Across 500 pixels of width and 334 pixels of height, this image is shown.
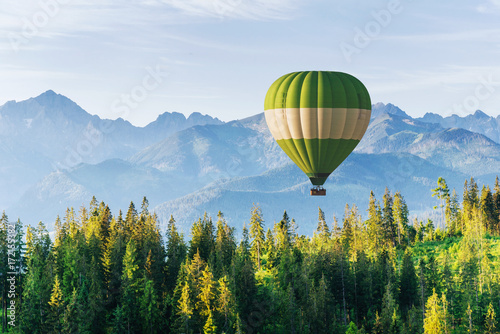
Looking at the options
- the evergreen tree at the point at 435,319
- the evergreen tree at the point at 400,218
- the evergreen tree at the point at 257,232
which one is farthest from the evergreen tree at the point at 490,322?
the evergreen tree at the point at 400,218

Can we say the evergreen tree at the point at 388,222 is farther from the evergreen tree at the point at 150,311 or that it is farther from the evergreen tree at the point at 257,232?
the evergreen tree at the point at 150,311

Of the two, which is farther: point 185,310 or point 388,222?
point 388,222

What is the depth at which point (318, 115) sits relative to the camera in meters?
72.1

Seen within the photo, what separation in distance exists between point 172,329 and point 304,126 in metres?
27.2

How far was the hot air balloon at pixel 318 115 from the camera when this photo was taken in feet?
236

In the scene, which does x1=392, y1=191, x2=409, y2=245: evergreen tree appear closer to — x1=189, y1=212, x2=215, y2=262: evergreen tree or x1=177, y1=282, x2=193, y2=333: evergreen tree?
x1=189, y1=212, x2=215, y2=262: evergreen tree

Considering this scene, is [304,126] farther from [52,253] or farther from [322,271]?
[52,253]

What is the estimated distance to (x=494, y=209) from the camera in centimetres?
13962

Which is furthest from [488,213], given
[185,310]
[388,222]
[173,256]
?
[185,310]

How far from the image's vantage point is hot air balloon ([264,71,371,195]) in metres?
71.8

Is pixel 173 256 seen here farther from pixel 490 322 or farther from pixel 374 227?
pixel 374 227

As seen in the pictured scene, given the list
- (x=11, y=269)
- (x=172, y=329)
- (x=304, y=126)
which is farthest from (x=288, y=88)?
(x=11, y=269)

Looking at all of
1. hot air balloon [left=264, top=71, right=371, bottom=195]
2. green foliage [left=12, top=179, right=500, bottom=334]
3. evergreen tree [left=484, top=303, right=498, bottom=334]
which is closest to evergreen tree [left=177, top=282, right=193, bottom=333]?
green foliage [left=12, top=179, right=500, bottom=334]

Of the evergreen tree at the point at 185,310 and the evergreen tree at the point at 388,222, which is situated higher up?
the evergreen tree at the point at 388,222
